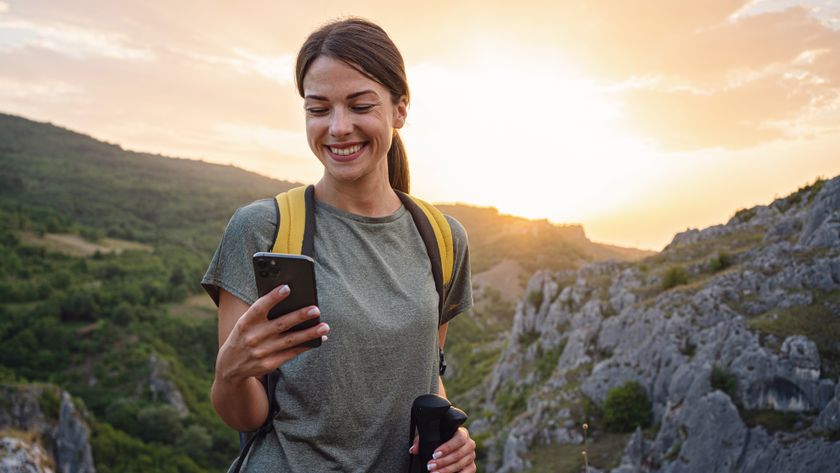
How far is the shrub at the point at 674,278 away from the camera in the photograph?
22727 millimetres

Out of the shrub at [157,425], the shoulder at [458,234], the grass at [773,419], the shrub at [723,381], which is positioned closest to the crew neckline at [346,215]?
the shoulder at [458,234]

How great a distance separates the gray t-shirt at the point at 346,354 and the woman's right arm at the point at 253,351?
161 mm

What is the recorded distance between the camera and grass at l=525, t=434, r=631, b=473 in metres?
16.3

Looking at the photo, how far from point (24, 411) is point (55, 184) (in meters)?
121

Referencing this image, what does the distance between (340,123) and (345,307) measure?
75 cm

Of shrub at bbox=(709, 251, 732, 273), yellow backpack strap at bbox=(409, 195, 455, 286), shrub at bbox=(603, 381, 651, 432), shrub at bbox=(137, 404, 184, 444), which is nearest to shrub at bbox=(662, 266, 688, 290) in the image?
shrub at bbox=(709, 251, 732, 273)

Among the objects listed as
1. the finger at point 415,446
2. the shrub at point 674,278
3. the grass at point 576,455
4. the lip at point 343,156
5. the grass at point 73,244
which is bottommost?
the grass at point 576,455

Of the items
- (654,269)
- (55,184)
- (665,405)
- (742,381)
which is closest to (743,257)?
(654,269)

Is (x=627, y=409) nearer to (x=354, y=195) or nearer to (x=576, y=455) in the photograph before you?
(x=576, y=455)

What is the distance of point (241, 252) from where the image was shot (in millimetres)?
2256

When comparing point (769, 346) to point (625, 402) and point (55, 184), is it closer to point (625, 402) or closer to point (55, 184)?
point (625, 402)

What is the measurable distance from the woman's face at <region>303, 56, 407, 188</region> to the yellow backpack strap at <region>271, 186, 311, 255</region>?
0.74ft

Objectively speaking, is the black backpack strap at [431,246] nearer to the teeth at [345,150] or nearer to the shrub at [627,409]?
the teeth at [345,150]

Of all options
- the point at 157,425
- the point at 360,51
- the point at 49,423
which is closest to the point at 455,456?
the point at 360,51
